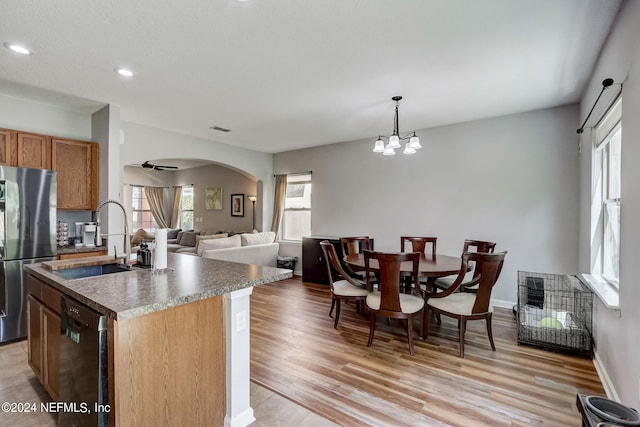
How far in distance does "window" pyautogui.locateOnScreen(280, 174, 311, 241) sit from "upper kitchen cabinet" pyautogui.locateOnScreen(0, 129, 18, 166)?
4.47 meters

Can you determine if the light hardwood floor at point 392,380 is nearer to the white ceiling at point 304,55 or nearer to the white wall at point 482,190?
the white wall at point 482,190

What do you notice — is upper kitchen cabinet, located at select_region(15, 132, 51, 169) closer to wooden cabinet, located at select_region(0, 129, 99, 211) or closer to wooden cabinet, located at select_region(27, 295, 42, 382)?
wooden cabinet, located at select_region(0, 129, 99, 211)

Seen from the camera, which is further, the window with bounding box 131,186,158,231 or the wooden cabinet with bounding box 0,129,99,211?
the window with bounding box 131,186,158,231

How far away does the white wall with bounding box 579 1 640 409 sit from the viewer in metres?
1.80

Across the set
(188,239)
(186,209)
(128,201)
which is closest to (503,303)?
(188,239)

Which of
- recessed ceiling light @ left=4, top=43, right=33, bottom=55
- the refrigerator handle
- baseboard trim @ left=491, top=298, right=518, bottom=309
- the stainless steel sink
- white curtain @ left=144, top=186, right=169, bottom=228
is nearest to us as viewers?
the stainless steel sink

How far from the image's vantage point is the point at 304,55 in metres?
2.69

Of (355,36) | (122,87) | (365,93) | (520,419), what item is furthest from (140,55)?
(520,419)

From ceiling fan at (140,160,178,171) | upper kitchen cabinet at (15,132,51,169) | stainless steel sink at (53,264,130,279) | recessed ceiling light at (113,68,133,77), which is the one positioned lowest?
stainless steel sink at (53,264,130,279)

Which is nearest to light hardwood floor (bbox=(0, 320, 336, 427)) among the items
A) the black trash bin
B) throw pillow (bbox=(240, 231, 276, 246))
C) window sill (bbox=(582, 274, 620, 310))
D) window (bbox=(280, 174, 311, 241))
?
window sill (bbox=(582, 274, 620, 310))

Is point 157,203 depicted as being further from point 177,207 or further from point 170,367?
point 170,367

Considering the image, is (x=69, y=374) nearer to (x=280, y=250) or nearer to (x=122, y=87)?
(x=122, y=87)

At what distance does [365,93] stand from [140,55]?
2.24 meters

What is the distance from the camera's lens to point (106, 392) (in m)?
1.46
